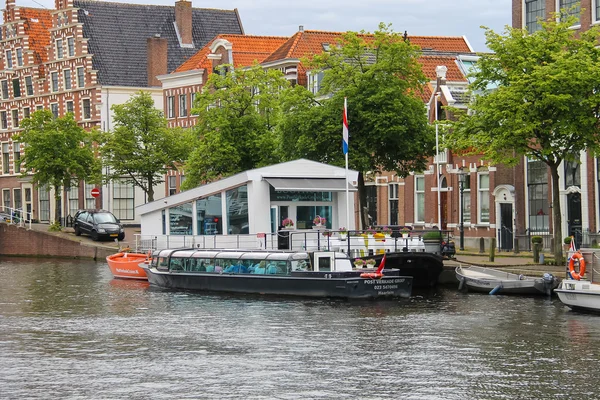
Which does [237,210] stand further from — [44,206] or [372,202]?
[44,206]

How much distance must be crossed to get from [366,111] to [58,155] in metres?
31.7

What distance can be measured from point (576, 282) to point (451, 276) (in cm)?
959

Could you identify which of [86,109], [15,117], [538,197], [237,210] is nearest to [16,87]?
[15,117]

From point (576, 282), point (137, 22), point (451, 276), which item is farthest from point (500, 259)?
point (137, 22)

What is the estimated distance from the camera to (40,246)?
240 ft

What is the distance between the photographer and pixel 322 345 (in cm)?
2909

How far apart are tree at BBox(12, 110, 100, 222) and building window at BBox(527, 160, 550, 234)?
1261 inches

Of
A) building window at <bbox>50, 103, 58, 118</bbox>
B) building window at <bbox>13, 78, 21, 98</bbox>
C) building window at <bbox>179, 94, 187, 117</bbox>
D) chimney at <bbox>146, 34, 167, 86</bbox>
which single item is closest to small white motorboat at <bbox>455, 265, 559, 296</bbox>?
building window at <bbox>179, 94, 187, 117</bbox>

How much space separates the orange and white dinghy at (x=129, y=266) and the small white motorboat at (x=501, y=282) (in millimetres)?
15806

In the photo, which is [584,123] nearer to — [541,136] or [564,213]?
[541,136]

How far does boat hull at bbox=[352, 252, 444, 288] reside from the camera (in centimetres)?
4194

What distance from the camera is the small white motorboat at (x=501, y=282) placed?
38781 mm

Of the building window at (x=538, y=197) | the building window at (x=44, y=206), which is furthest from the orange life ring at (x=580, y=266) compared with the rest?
the building window at (x=44, y=206)

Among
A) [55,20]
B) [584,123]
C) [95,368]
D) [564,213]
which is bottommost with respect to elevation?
[95,368]
